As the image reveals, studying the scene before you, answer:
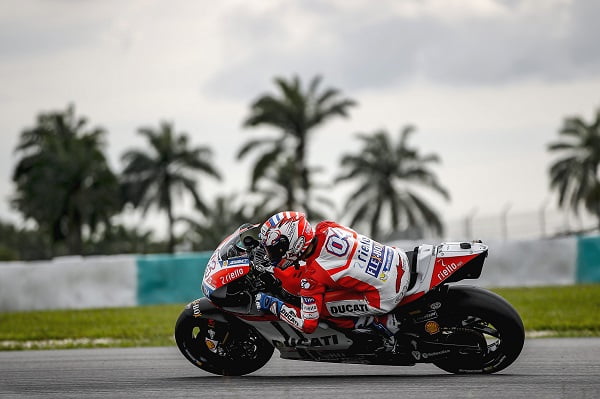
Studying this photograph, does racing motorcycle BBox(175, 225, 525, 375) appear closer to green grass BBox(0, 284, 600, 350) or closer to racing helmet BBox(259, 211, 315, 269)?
racing helmet BBox(259, 211, 315, 269)

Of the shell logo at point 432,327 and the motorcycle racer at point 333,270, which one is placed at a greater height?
the motorcycle racer at point 333,270

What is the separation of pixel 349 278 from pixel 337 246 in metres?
0.29

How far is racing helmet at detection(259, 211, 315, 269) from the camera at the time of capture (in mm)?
8211

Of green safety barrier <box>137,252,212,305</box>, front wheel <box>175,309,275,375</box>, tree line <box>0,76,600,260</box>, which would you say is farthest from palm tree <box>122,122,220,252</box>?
front wheel <box>175,309,275,375</box>

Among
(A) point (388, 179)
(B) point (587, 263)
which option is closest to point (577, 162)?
(A) point (388, 179)

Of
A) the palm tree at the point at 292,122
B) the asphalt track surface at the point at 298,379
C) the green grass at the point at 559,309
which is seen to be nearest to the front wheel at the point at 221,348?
the asphalt track surface at the point at 298,379

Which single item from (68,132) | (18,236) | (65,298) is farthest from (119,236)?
(65,298)

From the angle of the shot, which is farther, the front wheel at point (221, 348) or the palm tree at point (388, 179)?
the palm tree at point (388, 179)

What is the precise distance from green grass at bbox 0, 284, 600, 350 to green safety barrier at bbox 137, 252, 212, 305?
809mm

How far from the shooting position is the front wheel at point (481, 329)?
26.7 ft

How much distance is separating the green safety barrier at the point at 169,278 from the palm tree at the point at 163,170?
105ft

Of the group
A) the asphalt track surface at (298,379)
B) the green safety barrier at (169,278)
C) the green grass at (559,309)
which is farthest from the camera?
the green safety barrier at (169,278)

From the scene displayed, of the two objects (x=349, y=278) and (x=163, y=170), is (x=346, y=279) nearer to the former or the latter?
(x=349, y=278)

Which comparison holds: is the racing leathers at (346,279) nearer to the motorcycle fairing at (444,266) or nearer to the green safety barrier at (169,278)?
the motorcycle fairing at (444,266)
